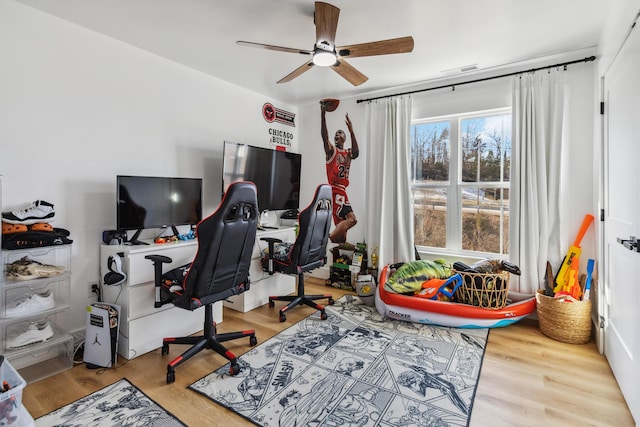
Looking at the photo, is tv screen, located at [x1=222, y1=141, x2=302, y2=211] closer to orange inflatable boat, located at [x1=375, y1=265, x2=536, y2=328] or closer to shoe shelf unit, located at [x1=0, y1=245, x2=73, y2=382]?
shoe shelf unit, located at [x1=0, y1=245, x2=73, y2=382]

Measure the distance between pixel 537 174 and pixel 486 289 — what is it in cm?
120

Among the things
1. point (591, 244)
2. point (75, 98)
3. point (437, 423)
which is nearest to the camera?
point (437, 423)

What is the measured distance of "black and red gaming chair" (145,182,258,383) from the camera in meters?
1.93

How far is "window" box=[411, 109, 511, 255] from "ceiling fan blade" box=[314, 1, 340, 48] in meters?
1.99

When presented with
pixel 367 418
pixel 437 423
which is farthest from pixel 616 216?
pixel 367 418

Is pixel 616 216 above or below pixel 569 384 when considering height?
above

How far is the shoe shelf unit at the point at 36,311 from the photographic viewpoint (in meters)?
1.92

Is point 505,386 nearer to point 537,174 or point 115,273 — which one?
point 537,174

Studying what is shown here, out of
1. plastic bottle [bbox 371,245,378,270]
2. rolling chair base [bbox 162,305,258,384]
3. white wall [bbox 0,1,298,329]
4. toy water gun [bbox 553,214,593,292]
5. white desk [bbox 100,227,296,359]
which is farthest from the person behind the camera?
plastic bottle [bbox 371,245,378,270]

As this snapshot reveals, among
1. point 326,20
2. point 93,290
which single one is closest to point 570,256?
point 326,20

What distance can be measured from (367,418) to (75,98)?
9.94ft

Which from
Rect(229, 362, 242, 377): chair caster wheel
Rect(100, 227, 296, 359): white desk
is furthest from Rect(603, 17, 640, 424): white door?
Rect(100, 227, 296, 359): white desk

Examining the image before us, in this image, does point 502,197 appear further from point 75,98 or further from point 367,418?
point 75,98

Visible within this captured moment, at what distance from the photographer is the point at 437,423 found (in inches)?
64.3
